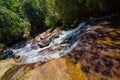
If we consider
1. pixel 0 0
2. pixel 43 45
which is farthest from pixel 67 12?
pixel 0 0

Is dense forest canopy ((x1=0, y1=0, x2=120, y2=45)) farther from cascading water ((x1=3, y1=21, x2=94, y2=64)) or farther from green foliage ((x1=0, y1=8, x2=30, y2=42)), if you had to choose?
cascading water ((x1=3, y1=21, x2=94, y2=64))

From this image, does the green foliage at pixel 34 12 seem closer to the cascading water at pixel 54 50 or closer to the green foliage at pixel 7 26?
the green foliage at pixel 7 26

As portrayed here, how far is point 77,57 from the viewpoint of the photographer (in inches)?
534

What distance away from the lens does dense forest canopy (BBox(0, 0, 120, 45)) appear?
2958cm

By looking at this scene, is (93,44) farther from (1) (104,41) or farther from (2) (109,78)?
(2) (109,78)

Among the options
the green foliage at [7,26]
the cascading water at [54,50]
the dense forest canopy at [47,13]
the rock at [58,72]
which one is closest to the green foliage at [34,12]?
the dense forest canopy at [47,13]

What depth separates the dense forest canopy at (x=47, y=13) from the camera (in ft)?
97.0

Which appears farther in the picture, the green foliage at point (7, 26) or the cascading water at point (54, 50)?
the green foliage at point (7, 26)

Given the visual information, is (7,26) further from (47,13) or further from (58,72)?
(58,72)

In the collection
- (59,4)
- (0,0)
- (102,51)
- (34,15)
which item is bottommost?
(34,15)

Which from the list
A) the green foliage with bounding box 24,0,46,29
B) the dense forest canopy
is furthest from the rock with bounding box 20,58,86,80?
the green foliage with bounding box 24,0,46,29

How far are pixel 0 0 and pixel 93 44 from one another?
5535 cm

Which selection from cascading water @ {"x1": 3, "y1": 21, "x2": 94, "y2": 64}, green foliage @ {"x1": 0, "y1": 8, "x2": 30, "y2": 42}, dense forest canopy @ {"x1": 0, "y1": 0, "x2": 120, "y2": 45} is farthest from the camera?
green foliage @ {"x1": 0, "y1": 8, "x2": 30, "y2": 42}

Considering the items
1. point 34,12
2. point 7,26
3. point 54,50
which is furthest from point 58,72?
point 34,12
